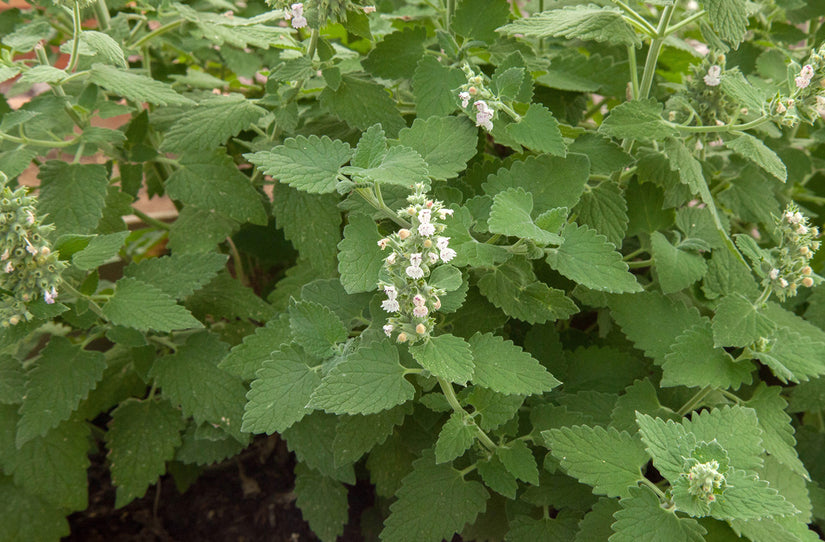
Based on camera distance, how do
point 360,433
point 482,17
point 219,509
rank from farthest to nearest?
point 219,509, point 482,17, point 360,433

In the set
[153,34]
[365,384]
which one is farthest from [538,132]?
[153,34]

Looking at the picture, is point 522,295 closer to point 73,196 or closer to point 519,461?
point 519,461

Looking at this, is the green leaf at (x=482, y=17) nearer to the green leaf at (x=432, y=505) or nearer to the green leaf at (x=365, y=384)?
the green leaf at (x=365, y=384)

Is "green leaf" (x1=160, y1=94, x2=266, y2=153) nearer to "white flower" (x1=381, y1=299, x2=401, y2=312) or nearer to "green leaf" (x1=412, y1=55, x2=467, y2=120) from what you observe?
"green leaf" (x1=412, y1=55, x2=467, y2=120)

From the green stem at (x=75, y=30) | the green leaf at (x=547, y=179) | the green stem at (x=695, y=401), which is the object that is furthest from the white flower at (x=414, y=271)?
the green stem at (x=75, y=30)

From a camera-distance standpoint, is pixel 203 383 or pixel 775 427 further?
pixel 203 383

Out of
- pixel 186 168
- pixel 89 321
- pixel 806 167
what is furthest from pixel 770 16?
pixel 89 321
